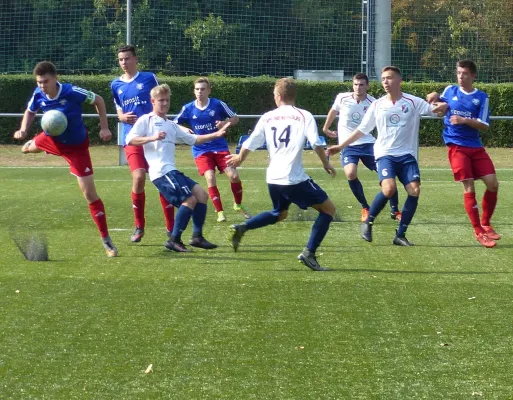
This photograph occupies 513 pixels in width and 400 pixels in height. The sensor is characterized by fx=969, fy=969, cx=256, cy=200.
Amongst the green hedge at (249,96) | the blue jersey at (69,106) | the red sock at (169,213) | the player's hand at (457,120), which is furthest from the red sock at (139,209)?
the green hedge at (249,96)

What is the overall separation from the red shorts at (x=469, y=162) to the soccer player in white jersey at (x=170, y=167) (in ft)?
8.17

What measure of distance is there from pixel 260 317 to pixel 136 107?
175 inches

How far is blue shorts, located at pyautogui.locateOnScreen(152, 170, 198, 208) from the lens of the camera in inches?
362

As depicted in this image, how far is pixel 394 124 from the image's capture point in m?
9.88

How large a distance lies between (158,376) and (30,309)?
190cm

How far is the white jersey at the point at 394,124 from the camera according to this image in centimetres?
987

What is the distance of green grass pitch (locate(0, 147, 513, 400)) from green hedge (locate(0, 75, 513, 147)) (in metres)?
13.8

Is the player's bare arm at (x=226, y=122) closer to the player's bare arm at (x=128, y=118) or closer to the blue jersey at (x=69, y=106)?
the player's bare arm at (x=128, y=118)

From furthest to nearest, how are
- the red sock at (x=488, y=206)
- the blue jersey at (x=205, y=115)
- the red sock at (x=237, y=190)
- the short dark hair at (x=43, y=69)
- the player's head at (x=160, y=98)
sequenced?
the red sock at (x=237, y=190)
the blue jersey at (x=205, y=115)
the red sock at (x=488, y=206)
the player's head at (x=160, y=98)
the short dark hair at (x=43, y=69)

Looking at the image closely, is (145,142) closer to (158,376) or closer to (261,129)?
(261,129)

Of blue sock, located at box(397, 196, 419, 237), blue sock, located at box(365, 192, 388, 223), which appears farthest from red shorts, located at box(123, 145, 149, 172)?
blue sock, located at box(397, 196, 419, 237)

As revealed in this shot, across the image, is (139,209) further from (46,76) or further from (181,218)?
(46,76)

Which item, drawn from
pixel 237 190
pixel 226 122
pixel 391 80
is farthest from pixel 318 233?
pixel 237 190

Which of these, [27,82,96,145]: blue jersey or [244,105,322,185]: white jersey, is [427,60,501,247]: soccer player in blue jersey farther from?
[27,82,96,145]: blue jersey
